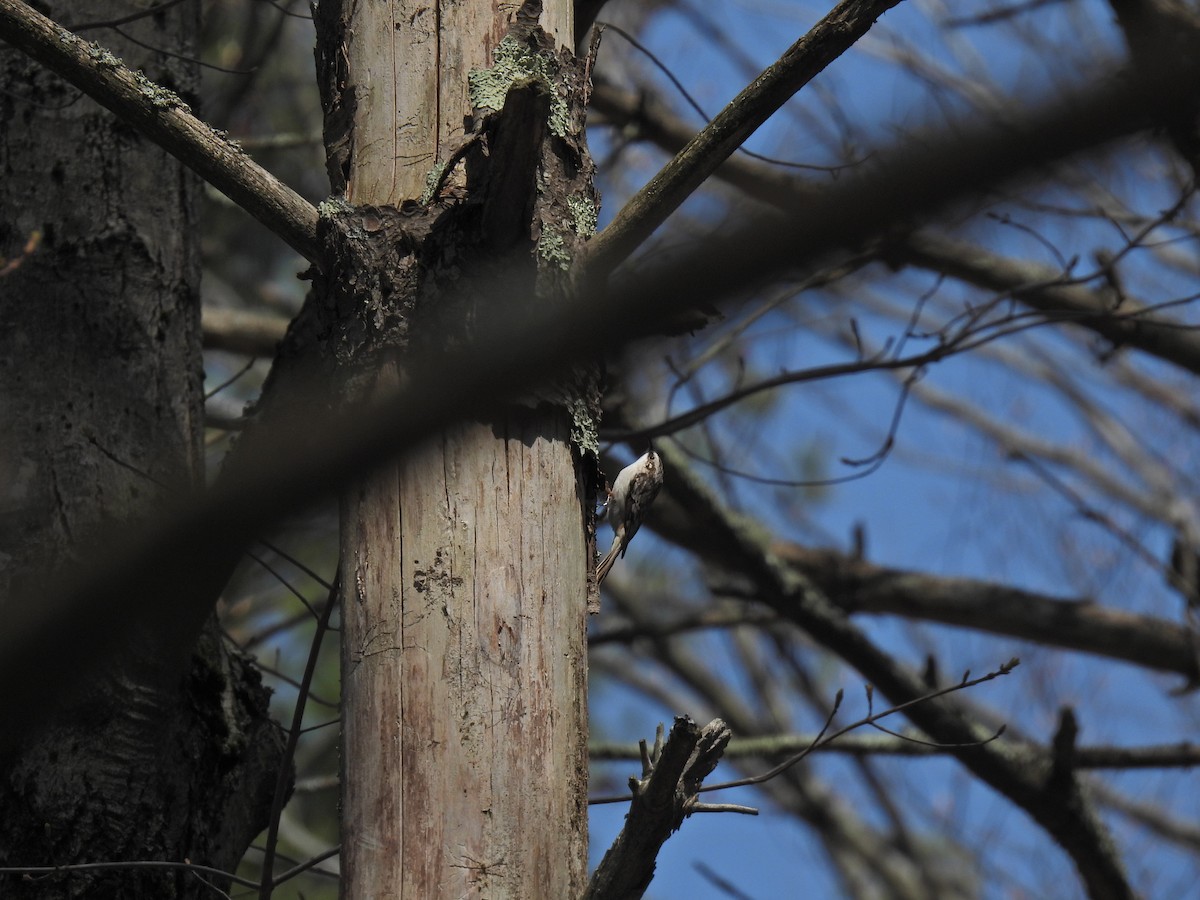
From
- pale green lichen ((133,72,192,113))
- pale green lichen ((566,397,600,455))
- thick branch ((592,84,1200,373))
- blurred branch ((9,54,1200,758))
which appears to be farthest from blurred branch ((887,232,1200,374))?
blurred branch ((9,54,1200,758))

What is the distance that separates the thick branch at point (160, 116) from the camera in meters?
1.72

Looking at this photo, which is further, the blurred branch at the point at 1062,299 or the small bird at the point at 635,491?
the blurred branch at the point at 1062,299

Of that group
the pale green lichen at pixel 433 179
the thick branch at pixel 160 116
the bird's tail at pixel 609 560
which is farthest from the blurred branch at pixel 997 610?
the thick branch at pixel 160 116

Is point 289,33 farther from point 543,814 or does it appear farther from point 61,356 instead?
point 543,814

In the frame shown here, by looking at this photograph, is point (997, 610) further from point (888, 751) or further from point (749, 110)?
point (749, 110)

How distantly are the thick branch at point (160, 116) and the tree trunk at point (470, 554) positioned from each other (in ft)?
0.40

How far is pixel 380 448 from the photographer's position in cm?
75

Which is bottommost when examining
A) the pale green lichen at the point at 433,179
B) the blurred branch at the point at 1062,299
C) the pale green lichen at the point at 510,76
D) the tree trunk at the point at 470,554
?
the tree trunk at the point at 470,554

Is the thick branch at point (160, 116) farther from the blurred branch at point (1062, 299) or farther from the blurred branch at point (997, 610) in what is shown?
the blurred branch at point (997, 610)

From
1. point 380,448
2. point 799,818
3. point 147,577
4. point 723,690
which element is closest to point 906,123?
point 380,448

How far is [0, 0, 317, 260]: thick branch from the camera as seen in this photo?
172 centimetres

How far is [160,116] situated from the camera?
5.73 ft

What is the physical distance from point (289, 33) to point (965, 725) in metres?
4.57

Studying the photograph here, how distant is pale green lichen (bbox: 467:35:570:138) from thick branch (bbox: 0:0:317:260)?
326 mm
